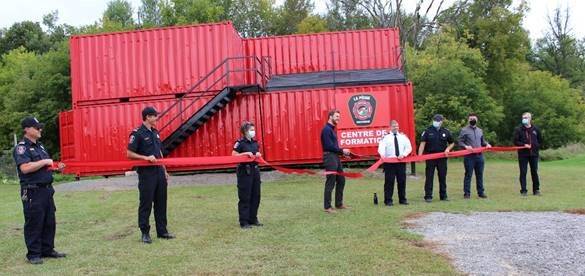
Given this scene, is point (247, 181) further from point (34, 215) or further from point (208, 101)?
point (208, 101)

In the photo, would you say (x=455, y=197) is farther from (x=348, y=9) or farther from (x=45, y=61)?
(x=348, y=9)

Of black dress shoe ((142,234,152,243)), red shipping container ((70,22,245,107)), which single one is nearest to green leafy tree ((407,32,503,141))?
red shipping container ((70,22,245,107))

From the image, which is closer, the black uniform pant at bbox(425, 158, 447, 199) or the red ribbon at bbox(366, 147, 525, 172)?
the red ribbon at bbox(366, 147, 525, 172)

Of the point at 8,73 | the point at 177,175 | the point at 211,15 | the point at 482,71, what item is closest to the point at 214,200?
the point at 177,175

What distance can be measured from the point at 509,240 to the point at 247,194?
3.83 m

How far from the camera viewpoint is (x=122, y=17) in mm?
63531

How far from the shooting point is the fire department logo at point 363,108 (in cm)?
1767

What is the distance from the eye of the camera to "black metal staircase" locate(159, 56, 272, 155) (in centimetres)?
1741

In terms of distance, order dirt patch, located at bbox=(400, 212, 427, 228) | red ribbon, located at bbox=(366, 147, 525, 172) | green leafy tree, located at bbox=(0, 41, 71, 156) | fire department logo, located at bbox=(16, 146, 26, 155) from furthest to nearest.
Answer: green leafy tree, located at bbox=(0, 41, 71, 156), red ribbon, located at bbox=(366, 147, 525, 172), dirt patch, located at bbox=(400, 212, 427, 228), fire department logo, located at bbox=(16, 146, 26, 155)

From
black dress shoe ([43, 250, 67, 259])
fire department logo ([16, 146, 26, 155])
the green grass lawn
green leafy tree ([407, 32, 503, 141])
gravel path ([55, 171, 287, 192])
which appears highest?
green leafy tree ([407, 32, 503, 141])

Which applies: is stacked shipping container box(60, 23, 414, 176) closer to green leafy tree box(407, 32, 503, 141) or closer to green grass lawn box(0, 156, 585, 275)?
green grass lawn box(0, 156, 585, 275)

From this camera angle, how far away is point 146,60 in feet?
59.7

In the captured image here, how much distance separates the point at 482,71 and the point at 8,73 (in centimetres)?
3537

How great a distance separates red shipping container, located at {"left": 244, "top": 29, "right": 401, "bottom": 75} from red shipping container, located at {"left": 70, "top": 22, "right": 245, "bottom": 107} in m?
1.73
